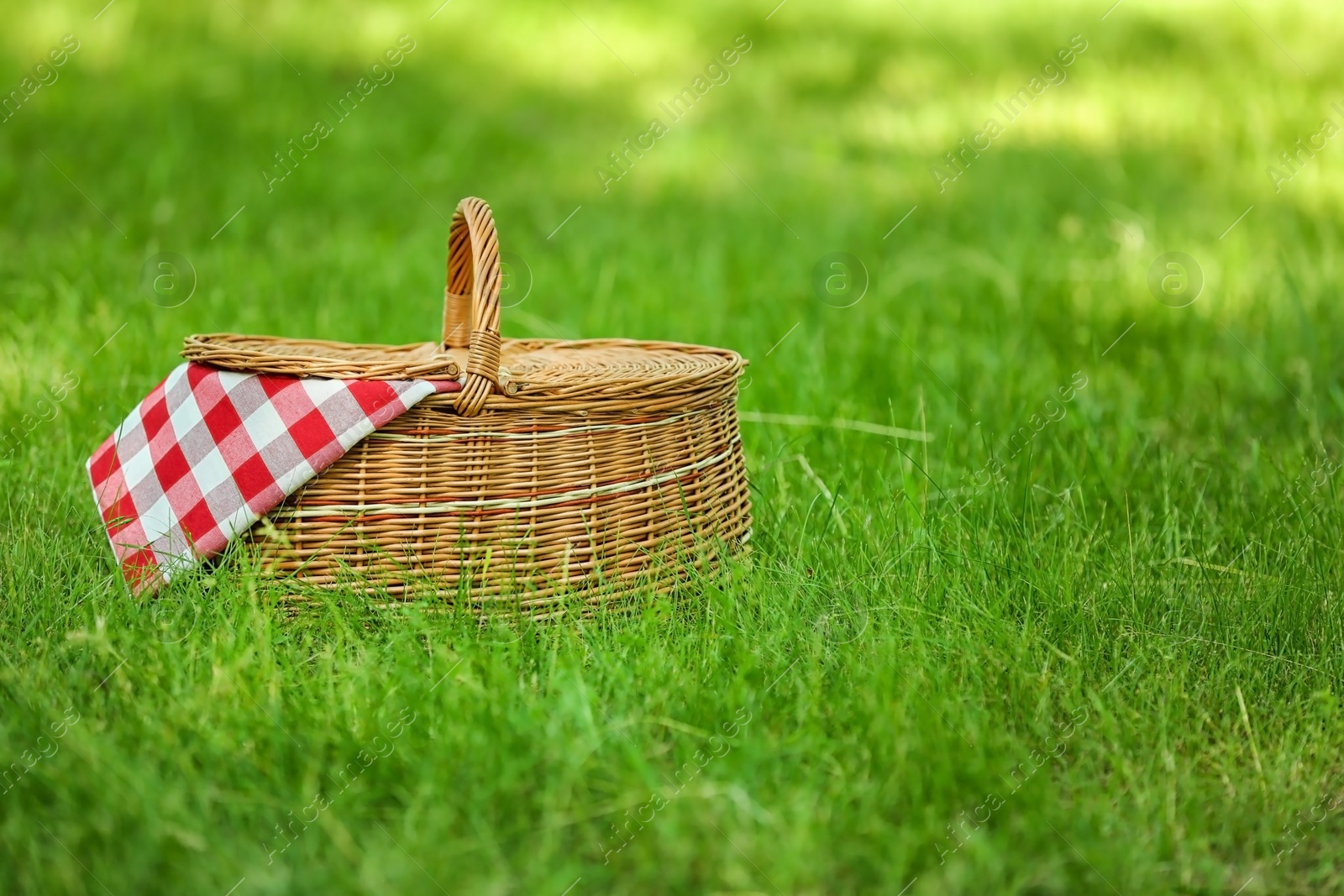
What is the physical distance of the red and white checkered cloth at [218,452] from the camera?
1.87 meters

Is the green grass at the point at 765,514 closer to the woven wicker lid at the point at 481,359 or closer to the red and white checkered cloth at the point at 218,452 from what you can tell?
the red and white checkered cloth at the point at 218,452

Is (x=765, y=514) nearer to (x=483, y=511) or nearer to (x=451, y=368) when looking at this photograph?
(x=483, y=511)

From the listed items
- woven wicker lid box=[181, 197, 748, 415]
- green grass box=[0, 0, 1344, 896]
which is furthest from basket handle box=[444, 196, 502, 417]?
green grass box=[0, 0, 1344, 896]

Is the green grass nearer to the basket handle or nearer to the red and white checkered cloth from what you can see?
the red and white checkered cloth

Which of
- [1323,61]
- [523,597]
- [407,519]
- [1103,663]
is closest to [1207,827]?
[1103,663]

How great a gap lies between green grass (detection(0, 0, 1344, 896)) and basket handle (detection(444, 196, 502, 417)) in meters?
0.38

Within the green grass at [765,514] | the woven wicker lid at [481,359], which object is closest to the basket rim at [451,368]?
the woven wicker lid at [481,359]

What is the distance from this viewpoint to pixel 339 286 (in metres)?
3.71

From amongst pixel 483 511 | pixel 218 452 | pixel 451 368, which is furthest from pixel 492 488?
pixel 218 452

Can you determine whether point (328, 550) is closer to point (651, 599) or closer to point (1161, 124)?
point (651, 599)

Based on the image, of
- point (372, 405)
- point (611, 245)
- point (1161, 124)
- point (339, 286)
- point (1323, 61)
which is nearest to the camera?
point (372, 405)

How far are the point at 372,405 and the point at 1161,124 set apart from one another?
4.67m

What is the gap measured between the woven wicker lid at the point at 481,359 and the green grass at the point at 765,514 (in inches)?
14.0

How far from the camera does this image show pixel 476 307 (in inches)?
75.9
